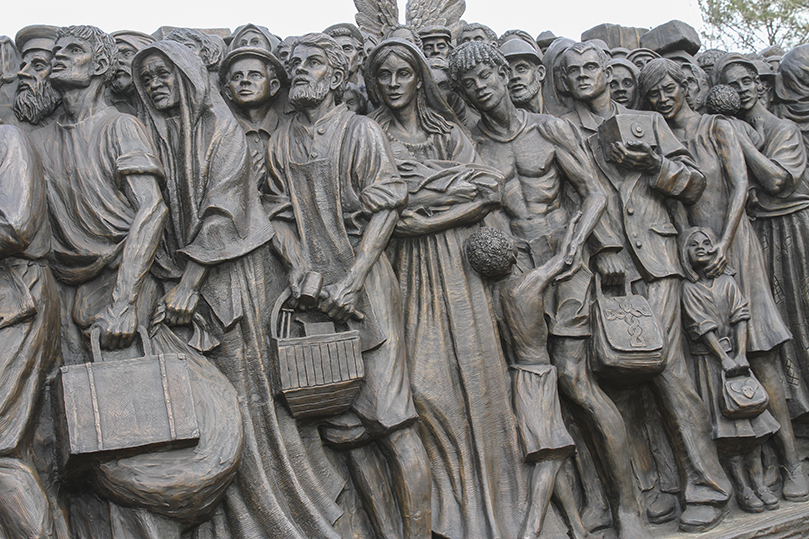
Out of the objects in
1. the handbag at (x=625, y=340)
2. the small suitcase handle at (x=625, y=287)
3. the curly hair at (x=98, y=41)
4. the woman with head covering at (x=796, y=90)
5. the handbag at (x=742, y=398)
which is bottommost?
the handbag at (x=742, y=398)

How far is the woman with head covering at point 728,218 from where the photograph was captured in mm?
6758

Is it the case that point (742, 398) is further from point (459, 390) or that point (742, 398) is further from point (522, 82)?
point (522, 82)

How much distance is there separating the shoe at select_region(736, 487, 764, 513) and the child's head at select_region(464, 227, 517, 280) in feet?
8.16

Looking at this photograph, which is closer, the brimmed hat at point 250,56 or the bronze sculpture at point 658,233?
the brimmed hat at point 250,56

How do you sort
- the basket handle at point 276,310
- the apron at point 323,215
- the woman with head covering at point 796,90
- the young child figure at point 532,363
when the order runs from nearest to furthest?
1. the basket handle at point 276,310
2. the apron at point 323,215
3. the young child figure at point 532,363
4. the woman with head covering at point 796,90

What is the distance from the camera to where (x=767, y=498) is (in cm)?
646

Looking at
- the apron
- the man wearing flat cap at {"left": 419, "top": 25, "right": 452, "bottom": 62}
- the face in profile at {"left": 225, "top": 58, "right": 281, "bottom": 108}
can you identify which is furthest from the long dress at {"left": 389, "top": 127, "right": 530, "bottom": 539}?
the man wearing flat cap at {"left": 419, "top": 25, "right": 452, "bottom": 62}

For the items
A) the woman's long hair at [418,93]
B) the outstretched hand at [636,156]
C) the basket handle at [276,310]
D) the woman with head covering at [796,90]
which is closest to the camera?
the basket handle at [276,310]

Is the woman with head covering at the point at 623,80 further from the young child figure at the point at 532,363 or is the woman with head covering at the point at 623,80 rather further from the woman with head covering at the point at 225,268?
the woman with head covering at the point at 225,268

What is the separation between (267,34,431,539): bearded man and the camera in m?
5.47

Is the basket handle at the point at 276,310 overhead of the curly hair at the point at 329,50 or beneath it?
beneath

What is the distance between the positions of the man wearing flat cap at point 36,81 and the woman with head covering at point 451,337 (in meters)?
2.09

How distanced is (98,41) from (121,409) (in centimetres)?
234

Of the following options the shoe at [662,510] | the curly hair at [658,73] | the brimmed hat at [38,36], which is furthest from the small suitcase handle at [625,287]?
the brimmed hat at [38,36]
